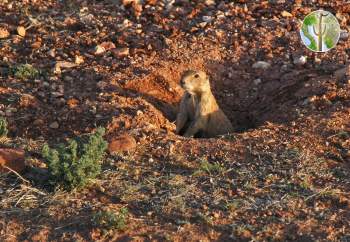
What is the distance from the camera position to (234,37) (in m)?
8.71

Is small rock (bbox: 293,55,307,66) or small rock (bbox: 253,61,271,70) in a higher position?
small rock (bbox: 293,55,307,66)

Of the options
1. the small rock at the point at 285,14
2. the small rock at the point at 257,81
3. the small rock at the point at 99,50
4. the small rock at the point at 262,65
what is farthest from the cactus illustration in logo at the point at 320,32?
the small rock at the point at 99,50

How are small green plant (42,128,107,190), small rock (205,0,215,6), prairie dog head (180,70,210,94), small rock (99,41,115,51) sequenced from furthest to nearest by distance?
small rock (205,0,215,6)
small rock (99,41,115,51)
prairie dog head (180,70,210,94)
small green plant (42,128,107,190)

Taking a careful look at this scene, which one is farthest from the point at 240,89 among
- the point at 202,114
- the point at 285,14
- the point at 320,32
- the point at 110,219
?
the point at 110,219

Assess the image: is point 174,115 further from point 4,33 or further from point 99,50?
point 4,33

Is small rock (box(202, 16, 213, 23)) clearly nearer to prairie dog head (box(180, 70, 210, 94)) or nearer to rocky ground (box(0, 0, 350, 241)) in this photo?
rocky ground (box(0, 0, 350, 241))

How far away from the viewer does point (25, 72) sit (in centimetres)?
786

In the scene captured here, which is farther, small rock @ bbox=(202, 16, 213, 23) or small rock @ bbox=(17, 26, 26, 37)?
small rock @ bbox=(202, 16, 213, 23)

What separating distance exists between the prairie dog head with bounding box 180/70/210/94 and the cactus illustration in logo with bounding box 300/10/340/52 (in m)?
1.56

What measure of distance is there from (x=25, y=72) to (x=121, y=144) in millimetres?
2229

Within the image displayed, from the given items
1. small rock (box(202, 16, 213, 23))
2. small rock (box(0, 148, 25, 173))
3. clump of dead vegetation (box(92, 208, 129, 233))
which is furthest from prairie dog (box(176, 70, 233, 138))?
clump of dead vegetation (box(92, 208, 129, 233))

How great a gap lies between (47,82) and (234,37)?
104 inches

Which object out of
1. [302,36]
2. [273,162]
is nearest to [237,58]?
[302,36]

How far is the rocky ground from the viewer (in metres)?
5.27
